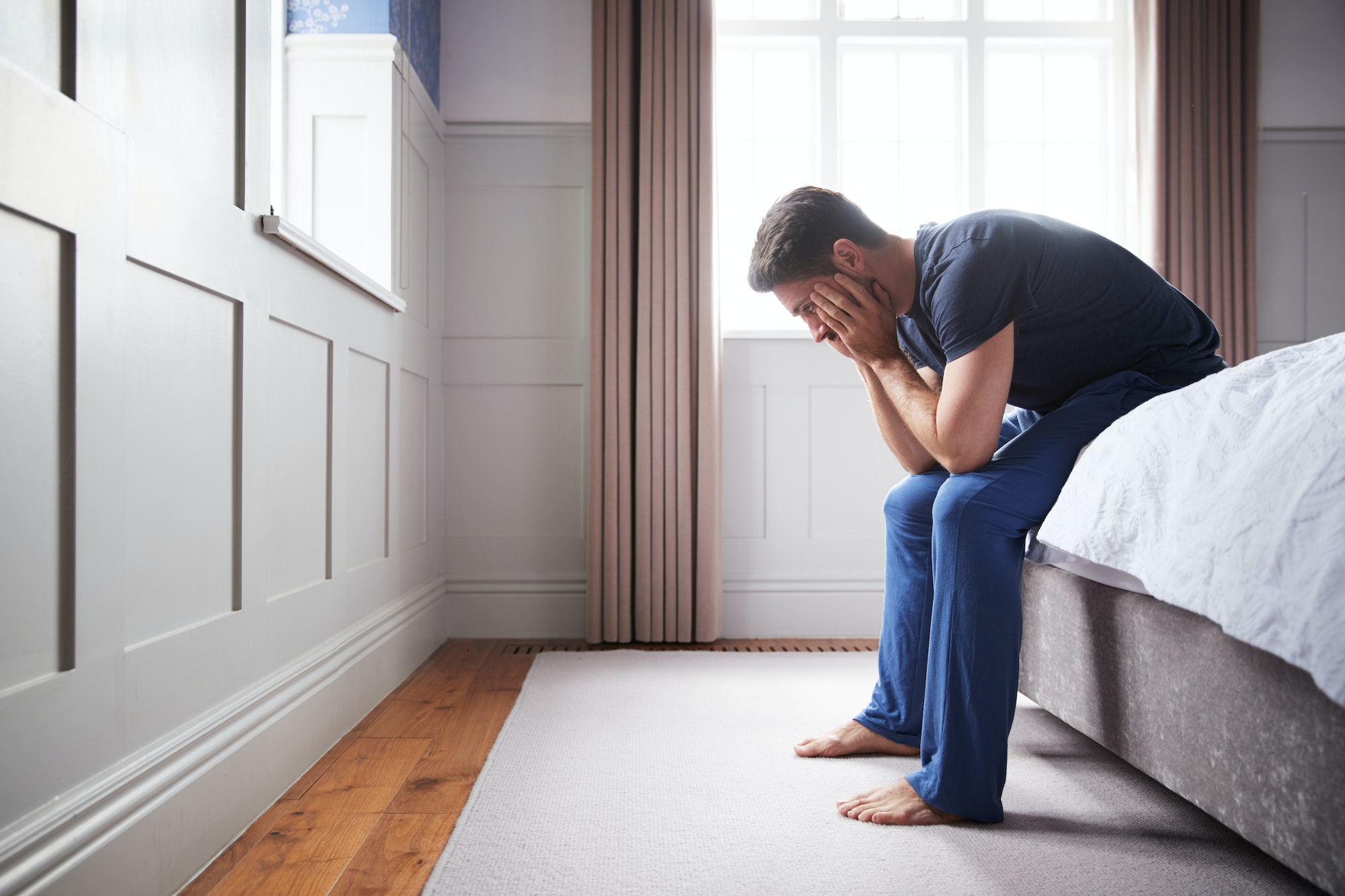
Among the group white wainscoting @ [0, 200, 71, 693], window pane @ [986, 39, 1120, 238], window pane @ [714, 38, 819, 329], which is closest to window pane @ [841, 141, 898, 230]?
window pane @ [714, 38, 819, 329]

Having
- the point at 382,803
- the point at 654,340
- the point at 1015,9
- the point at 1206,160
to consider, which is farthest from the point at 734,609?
the point at 1015,9

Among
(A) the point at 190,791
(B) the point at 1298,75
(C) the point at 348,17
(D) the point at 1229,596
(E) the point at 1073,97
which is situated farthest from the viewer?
(E) the point at 1073,97

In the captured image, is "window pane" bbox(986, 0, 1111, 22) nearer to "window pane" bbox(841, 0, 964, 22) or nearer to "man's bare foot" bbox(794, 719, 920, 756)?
"window pane" bbox(841, 0, 964, 22)

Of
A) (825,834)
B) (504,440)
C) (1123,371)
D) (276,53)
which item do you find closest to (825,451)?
(504,440)

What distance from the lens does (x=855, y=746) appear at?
53.8 inches

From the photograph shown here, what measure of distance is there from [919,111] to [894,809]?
2403 millimetres

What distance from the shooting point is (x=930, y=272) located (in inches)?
45.6

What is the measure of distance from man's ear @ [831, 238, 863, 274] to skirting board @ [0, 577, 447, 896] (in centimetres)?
117

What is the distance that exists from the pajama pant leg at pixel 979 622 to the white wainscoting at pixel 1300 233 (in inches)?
82.5

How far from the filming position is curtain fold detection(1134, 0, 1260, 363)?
2441mm

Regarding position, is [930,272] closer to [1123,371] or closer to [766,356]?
[1123,371]

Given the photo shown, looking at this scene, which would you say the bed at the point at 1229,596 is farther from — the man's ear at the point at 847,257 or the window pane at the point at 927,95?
the window pane at the point at 927,95

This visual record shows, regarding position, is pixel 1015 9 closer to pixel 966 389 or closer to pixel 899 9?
pixel 899 9

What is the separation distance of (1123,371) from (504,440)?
1790mm
